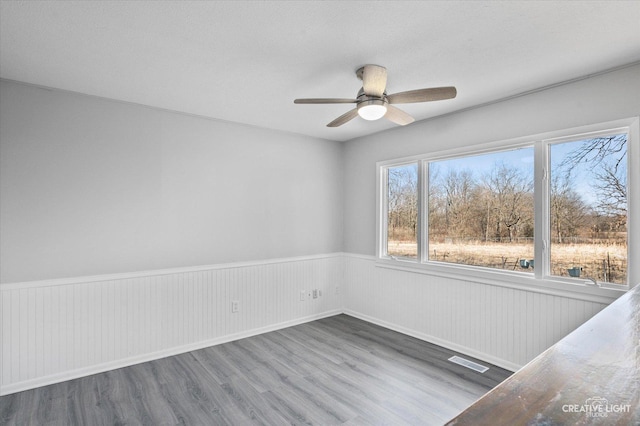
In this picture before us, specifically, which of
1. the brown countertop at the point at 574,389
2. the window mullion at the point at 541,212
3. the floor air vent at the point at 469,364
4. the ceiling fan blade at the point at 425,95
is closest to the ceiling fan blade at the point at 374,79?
the ceiling fan blade at the point at 425,95

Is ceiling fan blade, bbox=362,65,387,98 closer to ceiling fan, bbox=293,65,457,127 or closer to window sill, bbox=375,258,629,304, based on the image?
ceiling fan, bbox=293,65,457,127

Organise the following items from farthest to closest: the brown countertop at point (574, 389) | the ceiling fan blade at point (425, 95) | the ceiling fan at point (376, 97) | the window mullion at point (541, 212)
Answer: the window mullion at point (541, 212)
the ceiling fan at point (376, 97)
the ceiling fan blade at point (425, 95)
the brown countertop at point (574, 389)

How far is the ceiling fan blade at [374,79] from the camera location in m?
2.42

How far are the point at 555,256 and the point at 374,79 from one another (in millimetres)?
2223

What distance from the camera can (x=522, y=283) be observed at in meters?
3.04

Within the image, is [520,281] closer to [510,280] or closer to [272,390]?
[510,280]

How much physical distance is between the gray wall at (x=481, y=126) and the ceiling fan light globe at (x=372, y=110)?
92 cm

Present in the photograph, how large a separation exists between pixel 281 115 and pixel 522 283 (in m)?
2.95

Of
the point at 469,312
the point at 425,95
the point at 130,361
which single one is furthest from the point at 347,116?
the point at 130,361

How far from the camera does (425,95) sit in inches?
92.4

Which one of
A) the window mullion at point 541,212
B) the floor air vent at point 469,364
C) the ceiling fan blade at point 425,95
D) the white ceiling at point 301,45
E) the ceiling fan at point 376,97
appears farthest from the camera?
the floor air vent at point 469,364

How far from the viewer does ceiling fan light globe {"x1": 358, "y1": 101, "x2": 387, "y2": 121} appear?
247cm

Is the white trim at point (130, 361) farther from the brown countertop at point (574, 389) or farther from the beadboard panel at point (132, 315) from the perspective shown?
the brown countertop at point (574, 389)

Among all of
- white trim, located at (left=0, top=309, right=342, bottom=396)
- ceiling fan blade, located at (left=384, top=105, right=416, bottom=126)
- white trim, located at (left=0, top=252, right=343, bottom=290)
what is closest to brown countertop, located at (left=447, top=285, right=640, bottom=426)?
ceiling fan blade, located at (left=384, top=105, right=416, bottom=126)
